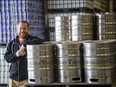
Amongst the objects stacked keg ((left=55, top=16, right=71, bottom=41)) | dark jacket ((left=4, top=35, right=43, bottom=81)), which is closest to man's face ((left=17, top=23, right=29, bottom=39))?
dark jacket ((left=4, top=35, right=43, bottom=81))

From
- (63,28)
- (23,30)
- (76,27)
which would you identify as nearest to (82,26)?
(76,27)

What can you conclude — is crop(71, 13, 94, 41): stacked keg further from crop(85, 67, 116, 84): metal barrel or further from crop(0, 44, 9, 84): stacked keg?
crop(0, 44, 9, 84): stacked keg

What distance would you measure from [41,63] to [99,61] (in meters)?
0.81

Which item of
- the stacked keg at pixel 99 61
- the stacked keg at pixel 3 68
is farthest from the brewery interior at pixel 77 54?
the stacked keg at pixel 3 68

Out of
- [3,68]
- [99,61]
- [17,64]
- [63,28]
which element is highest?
[63,28]

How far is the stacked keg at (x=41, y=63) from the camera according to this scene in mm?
4652

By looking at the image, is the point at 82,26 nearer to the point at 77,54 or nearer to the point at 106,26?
the point at 106,26

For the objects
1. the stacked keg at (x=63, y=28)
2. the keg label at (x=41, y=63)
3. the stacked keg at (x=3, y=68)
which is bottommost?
the stacked keg at (x=3, y=68)

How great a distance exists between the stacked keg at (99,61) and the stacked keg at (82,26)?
0.69 m

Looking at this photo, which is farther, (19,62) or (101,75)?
(19,62)

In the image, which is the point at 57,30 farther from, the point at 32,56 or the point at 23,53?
the point at 32,56

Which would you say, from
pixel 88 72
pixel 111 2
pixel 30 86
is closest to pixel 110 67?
pixel 88 72

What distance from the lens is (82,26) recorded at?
17.4 feet

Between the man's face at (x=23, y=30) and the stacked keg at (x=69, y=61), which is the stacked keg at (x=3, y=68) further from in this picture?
the stacked keg at (x=69, y=61)
